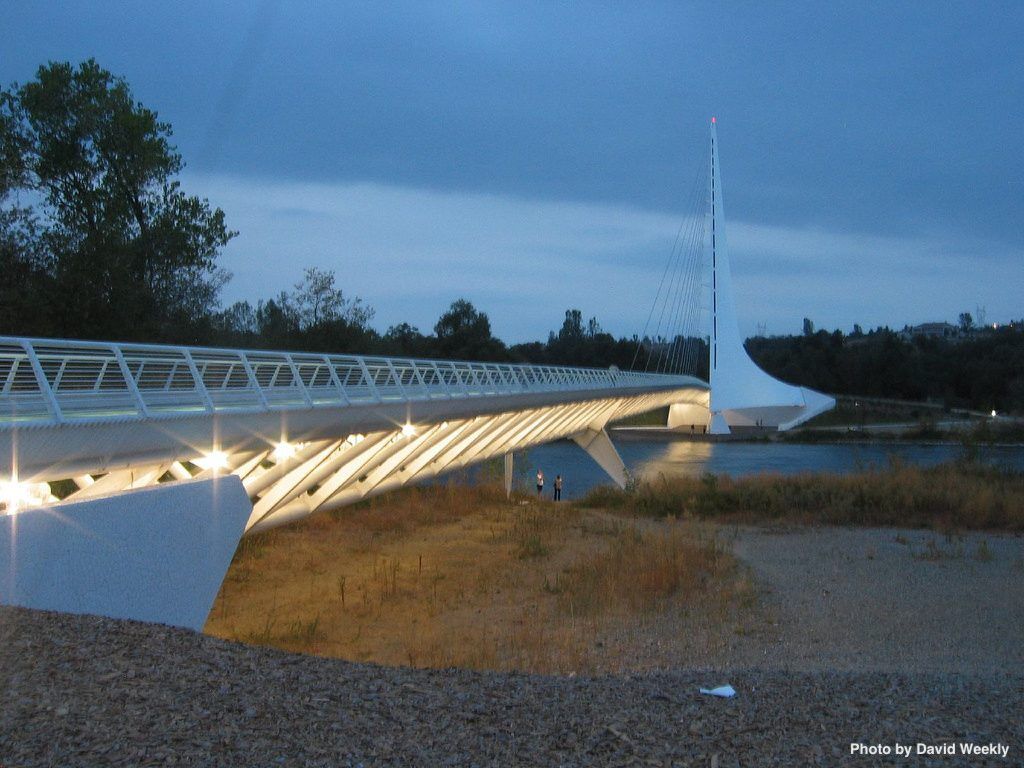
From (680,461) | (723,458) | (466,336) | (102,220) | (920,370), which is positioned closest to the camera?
(102,220)

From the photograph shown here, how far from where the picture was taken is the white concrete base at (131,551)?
22.8 feet

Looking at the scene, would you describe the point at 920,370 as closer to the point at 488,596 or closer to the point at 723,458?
the point at 723,458

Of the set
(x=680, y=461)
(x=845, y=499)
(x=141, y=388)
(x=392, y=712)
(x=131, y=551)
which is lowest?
(x=680, y=461)

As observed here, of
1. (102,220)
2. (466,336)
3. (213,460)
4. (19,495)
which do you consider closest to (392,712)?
(19,495)

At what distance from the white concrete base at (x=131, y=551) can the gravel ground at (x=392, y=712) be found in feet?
1.94

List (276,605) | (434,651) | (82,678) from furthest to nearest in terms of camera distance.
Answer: (276,605) < (434,651) < (82,678)

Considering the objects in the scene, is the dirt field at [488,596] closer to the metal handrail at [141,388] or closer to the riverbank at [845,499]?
the metal handrail at [141,388]

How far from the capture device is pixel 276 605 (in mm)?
14672

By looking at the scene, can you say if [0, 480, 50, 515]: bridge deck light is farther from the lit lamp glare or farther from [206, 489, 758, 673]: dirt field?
[206, 489, 758, 673]: dirt field

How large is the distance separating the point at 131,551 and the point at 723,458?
142 feet

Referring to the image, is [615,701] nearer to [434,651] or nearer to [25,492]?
[25,492]

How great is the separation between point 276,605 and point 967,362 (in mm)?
72659

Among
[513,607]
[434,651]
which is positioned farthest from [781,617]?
[434,651]

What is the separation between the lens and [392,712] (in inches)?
232
